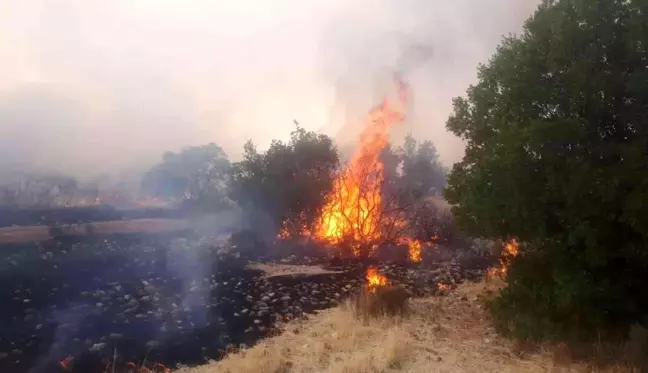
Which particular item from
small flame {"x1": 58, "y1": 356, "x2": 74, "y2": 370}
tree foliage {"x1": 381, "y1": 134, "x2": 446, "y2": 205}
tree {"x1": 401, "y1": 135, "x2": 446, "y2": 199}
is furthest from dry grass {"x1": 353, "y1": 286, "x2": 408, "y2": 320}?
Answer: tree {"x1": 401, "y1": 135, "x2": 446, "y2": 199}

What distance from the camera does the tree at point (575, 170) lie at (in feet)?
27.9

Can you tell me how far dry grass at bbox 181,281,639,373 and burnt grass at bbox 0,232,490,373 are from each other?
151 cm

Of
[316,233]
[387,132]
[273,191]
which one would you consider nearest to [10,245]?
[273,191]

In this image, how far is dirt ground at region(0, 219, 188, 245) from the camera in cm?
2112

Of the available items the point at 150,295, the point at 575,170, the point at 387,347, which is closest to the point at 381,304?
the point at 387,347

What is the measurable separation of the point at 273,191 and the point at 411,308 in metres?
14.7

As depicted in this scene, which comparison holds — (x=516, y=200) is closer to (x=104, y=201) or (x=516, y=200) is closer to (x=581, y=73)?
(x=581, y=73)

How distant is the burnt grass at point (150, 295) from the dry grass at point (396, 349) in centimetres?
151

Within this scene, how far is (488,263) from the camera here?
2167 cm

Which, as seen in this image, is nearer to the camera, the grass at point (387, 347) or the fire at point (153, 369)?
the grass at point (387, 347)

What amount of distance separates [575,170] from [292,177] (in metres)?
19.4

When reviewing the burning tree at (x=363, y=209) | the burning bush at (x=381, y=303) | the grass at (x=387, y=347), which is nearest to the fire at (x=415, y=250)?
the burning tree at (x=363, y=209)

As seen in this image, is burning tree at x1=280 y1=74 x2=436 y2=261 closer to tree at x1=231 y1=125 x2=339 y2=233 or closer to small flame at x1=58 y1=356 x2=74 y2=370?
tree at x1=231 y1=125 x2=339 y2=233

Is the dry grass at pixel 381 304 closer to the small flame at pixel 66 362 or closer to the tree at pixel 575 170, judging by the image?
the tree at pixel 575 170
